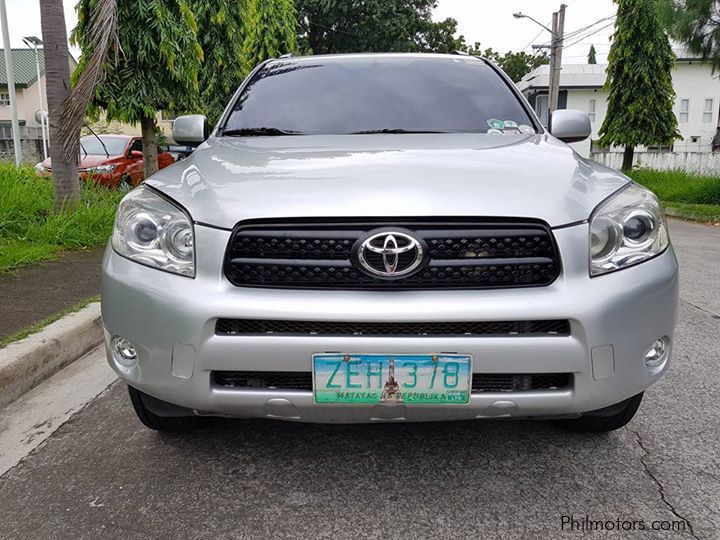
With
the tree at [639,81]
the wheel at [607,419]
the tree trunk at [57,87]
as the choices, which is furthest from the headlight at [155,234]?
the tree at [639,81]

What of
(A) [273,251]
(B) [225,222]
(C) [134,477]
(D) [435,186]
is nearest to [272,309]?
(A) [273,251]

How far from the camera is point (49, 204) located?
7.13 meters

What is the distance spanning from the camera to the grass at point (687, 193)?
1223cm

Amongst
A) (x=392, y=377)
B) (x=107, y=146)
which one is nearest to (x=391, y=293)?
(x=392, y=377)

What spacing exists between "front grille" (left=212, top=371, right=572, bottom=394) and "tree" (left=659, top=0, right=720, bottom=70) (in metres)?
12.4

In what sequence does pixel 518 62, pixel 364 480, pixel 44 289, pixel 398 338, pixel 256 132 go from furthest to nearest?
pixel 518 62 → pixel 44 289 → pixel 256 132 → pixel 364 480 → pixel 398 338

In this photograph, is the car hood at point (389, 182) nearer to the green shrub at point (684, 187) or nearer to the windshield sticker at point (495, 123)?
the windshield sticker at point (495, 123)

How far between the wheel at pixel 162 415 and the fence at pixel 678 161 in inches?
714

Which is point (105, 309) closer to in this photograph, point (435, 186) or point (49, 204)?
point (435, 186)

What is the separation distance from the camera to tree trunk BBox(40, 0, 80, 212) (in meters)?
6.31

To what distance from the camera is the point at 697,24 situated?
12078 millimetres

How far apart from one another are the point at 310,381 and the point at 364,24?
31.9m

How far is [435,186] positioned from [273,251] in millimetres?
557

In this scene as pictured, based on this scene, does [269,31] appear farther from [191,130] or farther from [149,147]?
[191,130]
